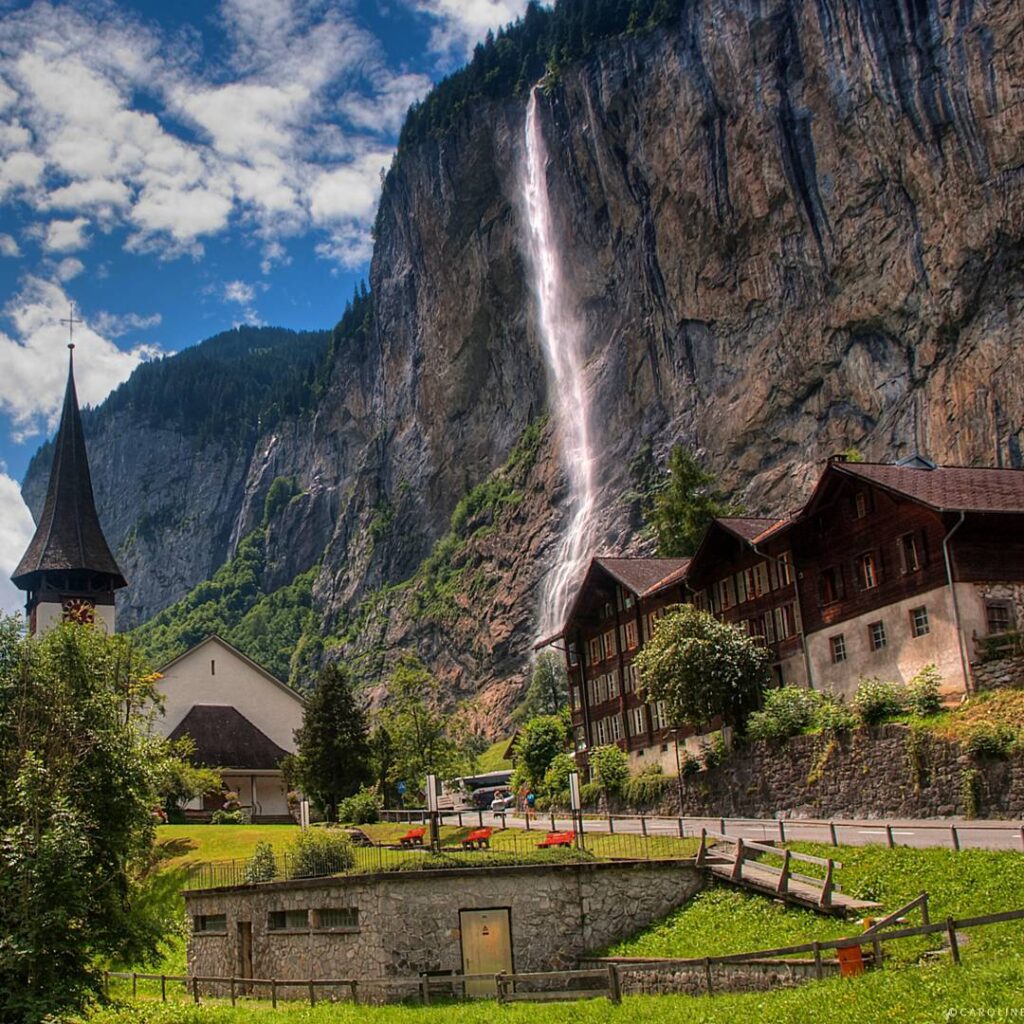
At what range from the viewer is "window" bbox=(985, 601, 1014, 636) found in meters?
41.9

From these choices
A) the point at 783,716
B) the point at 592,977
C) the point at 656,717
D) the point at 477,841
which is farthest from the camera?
the point at 656,717

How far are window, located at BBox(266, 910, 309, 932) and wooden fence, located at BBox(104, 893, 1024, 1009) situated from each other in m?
1.38

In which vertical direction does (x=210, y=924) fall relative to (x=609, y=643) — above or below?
below

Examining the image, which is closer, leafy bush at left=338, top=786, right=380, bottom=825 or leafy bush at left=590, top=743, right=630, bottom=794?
leafy bush at left=590, top=743, right=630, bottom=794

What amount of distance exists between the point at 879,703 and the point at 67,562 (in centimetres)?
7637

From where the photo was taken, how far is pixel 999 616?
41.9 meters

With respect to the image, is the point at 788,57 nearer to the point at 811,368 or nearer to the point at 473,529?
the point at 811,368

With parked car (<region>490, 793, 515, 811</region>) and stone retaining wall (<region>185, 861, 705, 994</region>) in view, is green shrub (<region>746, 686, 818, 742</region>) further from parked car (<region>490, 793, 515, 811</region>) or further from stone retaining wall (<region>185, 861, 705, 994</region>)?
parked car (<region>490, 793, 515, 811</region>)

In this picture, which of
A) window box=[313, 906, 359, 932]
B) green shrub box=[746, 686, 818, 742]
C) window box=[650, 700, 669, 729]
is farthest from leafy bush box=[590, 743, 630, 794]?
window box=[313, 906, 359, 932]

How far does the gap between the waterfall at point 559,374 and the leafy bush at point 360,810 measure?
5849cm

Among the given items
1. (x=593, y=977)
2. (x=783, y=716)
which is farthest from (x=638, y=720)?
(x=593, y=977)

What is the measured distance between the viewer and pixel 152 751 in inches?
1344

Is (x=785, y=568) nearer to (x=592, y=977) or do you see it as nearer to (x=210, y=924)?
(x=210, y=924)

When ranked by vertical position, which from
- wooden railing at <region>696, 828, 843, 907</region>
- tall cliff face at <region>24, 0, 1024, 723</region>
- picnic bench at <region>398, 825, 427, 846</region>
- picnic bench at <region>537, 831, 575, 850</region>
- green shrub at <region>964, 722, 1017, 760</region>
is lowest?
wooden railing at <region>696, 828, 843, 907</region>
